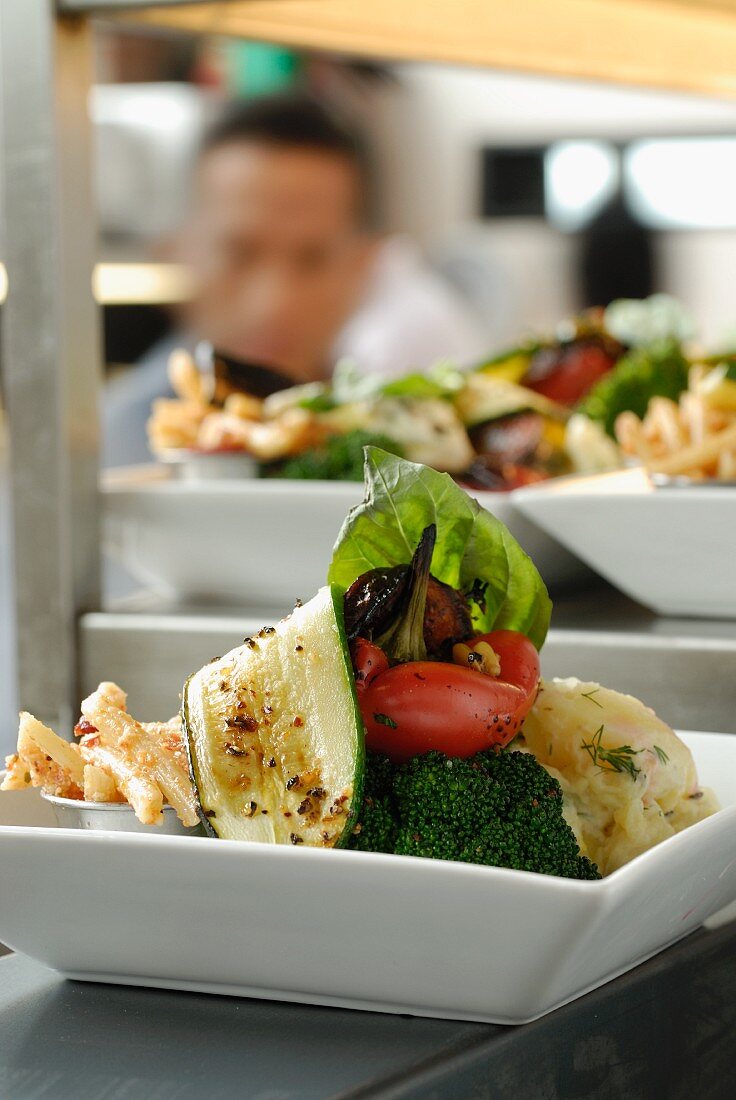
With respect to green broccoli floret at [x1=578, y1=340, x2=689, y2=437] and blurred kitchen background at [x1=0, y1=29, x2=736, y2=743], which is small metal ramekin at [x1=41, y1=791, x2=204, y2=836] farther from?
blurred kitchen background at [x1=0, y1=29, x2=736, y2=743]

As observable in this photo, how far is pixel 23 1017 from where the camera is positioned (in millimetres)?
603

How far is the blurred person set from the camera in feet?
16.3

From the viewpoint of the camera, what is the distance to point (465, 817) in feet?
2.01

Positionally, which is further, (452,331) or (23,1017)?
(452,331)

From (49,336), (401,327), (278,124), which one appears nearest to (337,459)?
(49,336)

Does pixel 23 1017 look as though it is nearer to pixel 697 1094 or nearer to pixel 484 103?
pixel 697 1094

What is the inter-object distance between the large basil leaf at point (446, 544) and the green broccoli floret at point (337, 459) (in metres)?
0.54

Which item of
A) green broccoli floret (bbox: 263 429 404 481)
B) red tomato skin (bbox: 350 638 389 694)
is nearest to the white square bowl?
red tomato skin (bbox: 350 638 389 694)

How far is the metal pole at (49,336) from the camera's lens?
1233 mm

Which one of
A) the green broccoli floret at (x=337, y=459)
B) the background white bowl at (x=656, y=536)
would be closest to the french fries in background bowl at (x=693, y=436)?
the background white bowl at (x=656, y=536)

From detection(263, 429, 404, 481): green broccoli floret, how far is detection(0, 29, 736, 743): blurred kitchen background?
11.0 feet

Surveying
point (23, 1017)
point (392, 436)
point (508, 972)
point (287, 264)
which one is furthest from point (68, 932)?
point (287, 264)

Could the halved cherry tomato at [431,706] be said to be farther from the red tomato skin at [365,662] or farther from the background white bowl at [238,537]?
the background white bowl at [238,537]

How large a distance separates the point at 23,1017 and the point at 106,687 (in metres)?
0.15
